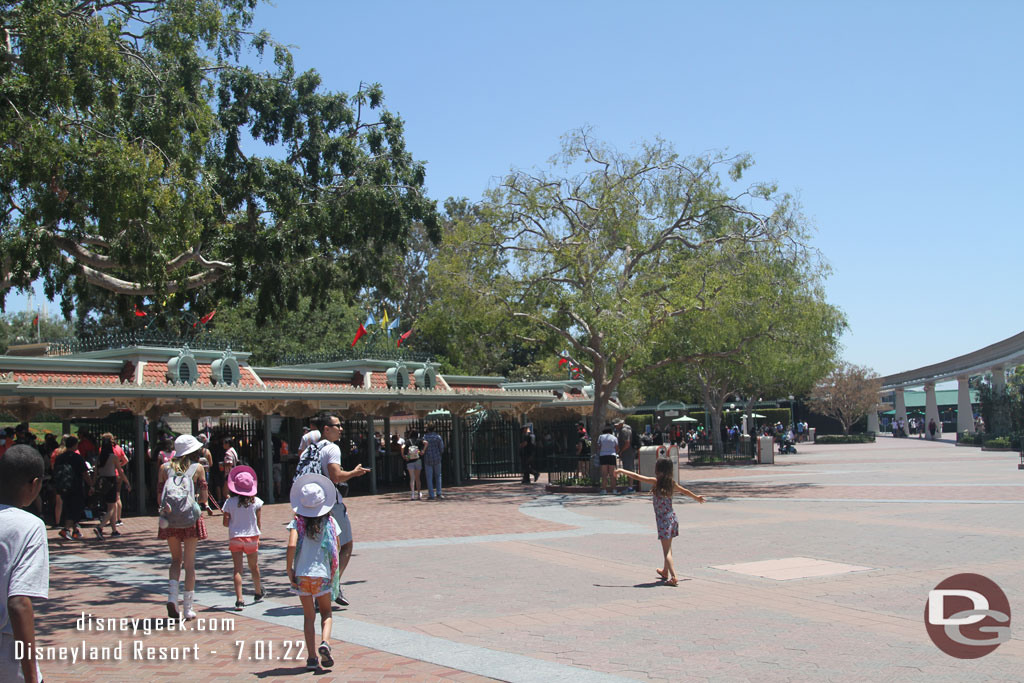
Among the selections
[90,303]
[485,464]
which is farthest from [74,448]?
[485,464]

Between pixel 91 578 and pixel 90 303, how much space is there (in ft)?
36.5

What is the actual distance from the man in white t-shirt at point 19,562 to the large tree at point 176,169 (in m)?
8.74

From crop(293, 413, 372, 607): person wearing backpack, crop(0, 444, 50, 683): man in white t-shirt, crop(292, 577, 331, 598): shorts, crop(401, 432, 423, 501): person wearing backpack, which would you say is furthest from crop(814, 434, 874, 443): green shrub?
crop(0, 444, 50, 683): man in white t-shirt

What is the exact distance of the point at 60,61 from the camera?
11.8 metres

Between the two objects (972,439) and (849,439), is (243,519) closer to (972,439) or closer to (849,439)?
(972,439)

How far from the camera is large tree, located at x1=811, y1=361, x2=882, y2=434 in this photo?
59.1 metres

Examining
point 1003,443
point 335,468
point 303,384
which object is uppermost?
point 303,384

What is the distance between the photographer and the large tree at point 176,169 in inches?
475

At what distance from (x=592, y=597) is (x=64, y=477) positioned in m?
9.73

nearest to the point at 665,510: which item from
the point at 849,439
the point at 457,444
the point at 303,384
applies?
the point at 303,384

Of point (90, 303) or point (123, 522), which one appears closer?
point (123, 522)

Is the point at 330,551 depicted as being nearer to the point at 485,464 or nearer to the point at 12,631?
the point at 12,631

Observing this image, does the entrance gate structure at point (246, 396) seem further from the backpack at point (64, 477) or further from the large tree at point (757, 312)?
the large tree at point (757, 312)

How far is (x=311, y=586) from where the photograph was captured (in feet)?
22.9
